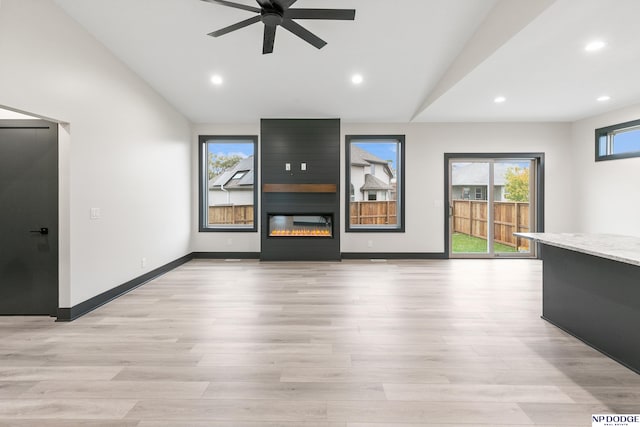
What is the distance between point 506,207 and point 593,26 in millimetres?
4295

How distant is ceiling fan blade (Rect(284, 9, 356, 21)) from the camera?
273 cm

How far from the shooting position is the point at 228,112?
5.95 metres

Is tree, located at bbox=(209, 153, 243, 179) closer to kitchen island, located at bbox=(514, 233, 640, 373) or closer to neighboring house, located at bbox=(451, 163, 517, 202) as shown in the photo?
neighboring house, located at bbox=(451, 163, 517, 202)

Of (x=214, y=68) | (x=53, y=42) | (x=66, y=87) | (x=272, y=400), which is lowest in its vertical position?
(x=272, y=400)

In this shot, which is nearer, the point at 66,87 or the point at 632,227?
the point at 66,87

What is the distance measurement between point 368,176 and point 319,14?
4195mm

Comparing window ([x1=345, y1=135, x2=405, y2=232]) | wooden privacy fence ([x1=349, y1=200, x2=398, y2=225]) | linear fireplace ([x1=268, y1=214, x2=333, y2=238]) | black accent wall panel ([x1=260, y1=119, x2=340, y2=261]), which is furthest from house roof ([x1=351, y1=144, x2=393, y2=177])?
linear fireplace ([x1=268, y1=214, x2=333, y2=238])

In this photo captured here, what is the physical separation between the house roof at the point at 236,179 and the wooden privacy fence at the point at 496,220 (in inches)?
173

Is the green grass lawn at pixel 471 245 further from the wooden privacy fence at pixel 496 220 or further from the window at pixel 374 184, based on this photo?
the window at pixel 374 184

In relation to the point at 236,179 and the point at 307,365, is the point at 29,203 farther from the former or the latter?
the point at 236,179

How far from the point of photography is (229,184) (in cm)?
673

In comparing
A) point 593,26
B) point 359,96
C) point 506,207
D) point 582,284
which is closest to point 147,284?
point 359,96

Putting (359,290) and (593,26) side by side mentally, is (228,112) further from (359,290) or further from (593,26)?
(593,26)

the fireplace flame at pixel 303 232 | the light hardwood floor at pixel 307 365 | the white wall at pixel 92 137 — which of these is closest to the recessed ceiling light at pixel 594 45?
the light hardwood floor at pixel 307 365
